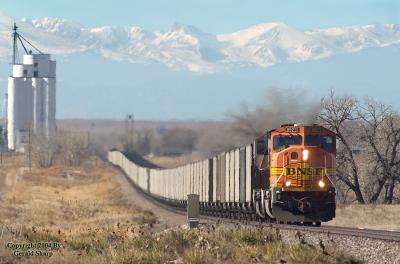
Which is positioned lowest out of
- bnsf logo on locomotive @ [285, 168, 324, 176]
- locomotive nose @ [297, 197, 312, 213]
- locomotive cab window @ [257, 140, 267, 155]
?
locomotive nose @ [297, 197, 312, 213]

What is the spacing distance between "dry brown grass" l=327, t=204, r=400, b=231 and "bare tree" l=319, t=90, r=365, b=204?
7.97m

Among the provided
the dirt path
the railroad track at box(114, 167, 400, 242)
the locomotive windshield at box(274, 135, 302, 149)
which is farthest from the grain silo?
the locomotive windshield at box(274, 135, 302, 149)

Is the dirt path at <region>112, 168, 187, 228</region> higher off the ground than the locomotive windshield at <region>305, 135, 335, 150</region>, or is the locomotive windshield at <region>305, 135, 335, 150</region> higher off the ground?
the locomotive windshield at <region>305, 135, 335, 150</region>

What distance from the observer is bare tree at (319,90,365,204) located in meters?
49.8

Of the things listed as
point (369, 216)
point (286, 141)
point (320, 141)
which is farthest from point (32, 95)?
point (320, 141)

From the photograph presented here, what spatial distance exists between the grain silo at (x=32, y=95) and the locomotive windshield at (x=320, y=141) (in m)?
153

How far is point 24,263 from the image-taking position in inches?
790

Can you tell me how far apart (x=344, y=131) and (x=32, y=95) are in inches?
5515

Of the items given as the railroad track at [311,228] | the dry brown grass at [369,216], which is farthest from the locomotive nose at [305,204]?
the dry brown grass at [369,216]

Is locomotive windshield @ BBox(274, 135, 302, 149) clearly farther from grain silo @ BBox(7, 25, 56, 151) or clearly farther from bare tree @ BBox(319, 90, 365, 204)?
grain silo @ BBox(7, 25, 56, 151)

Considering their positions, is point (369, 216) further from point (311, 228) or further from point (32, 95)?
point (32, 95)

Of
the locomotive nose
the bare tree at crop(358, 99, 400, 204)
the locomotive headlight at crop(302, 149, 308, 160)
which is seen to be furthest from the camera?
the bare tree at crop(358, 99, 400, 204)

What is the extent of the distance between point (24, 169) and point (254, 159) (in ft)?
317

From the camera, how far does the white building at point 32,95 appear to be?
180m
